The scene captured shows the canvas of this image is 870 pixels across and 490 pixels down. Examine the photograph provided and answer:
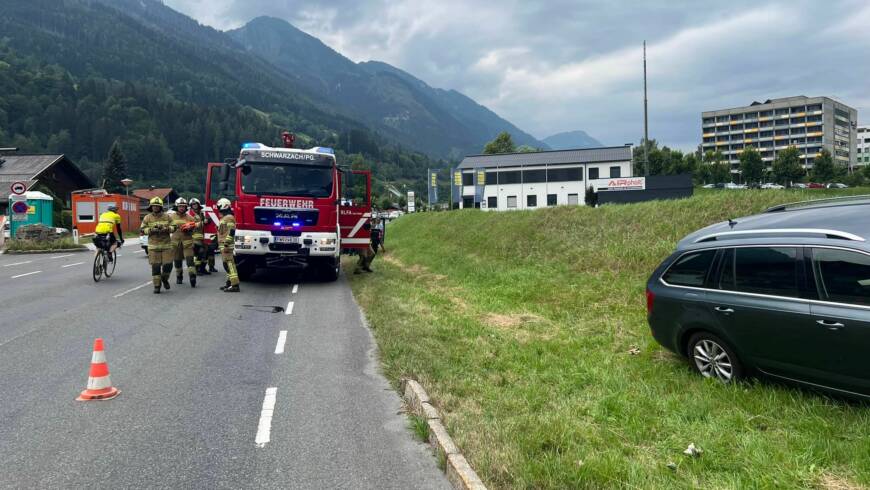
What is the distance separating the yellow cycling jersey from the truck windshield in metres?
3.67

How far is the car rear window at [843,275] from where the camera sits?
4500mm

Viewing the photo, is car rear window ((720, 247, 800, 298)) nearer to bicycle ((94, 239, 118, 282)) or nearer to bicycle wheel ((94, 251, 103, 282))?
bicycle ((94, 239, 118, 282))

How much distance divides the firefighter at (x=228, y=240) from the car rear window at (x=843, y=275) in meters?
11.5

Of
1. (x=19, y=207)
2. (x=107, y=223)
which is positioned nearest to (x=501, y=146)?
(x=19, y=207)

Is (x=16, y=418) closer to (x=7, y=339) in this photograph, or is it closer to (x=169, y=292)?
(x=7, y=339)

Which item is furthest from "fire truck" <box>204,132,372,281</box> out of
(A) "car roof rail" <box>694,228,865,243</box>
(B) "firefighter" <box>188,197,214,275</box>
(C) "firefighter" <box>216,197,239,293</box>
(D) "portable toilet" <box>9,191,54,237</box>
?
Answer: (D) "portable toilet" <box>9,191,54,237</box>

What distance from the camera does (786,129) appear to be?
132 metres

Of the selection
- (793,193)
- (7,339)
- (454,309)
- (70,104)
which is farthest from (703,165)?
(70,104)

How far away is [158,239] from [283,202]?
290cm

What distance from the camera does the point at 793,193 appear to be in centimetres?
1403

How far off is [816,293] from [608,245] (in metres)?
9.08

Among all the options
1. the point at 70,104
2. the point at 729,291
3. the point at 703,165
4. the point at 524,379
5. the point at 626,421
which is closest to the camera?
the point at 626,421

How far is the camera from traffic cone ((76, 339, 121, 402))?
561cm

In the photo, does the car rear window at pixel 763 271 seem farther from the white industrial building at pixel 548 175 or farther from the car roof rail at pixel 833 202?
the white industrial building at pixel 548 175
